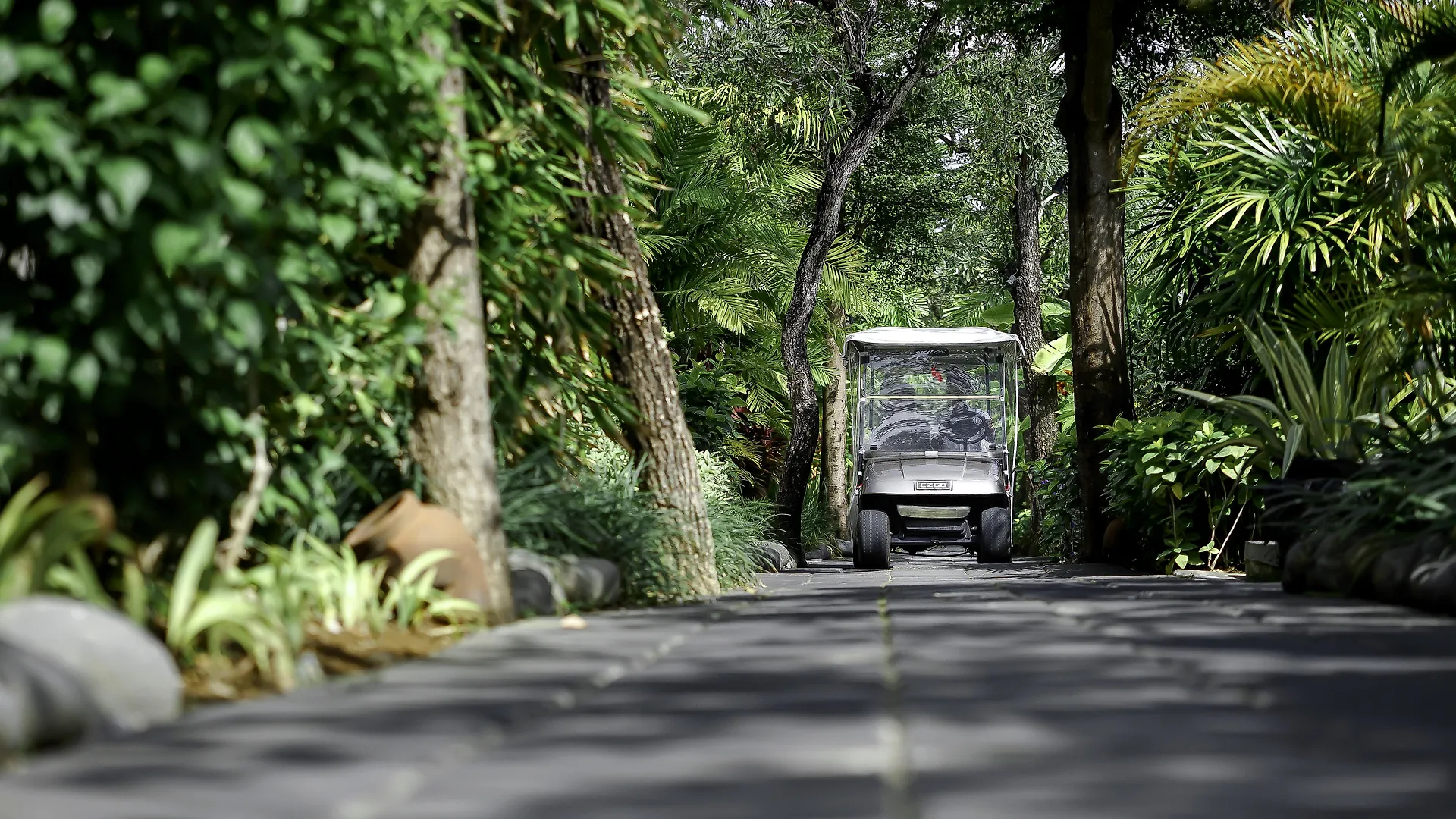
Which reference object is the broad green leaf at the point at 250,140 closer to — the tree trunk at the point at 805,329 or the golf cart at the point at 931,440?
the golf cart at the point at 931,440

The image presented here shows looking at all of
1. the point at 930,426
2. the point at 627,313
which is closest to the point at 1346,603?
the point at 627,313

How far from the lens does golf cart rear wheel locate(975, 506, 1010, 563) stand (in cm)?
1706

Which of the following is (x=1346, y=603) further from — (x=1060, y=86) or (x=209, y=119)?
(x=1060, y=86)

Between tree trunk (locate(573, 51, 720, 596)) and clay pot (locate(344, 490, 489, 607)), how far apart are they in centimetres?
307

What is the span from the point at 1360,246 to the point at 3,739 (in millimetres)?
11022

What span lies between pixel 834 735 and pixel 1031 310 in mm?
23497

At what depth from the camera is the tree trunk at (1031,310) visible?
24.3 metres

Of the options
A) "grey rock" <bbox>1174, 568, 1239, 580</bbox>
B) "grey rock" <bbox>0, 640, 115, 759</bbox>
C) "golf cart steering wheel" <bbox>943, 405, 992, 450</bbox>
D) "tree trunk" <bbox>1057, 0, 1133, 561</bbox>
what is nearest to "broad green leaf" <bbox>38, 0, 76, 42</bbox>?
"grey rock" <bbox>0, 640, 115, 759</bbox>

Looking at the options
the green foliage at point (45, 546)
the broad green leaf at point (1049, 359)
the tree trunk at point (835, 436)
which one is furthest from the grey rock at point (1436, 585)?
the tree trunk at point (835, 436)

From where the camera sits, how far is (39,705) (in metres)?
3.18

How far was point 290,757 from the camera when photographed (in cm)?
314

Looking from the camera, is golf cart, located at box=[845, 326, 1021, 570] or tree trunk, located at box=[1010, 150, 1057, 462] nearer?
golf cart, located at box=[845, 326, 1021, 570]

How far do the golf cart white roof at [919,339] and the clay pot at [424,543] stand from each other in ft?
40.2

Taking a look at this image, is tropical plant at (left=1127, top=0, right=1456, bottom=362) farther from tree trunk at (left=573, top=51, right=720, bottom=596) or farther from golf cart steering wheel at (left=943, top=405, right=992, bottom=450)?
golf cart steering wheel at (left=943, top=405, right=992, bottom=450)
